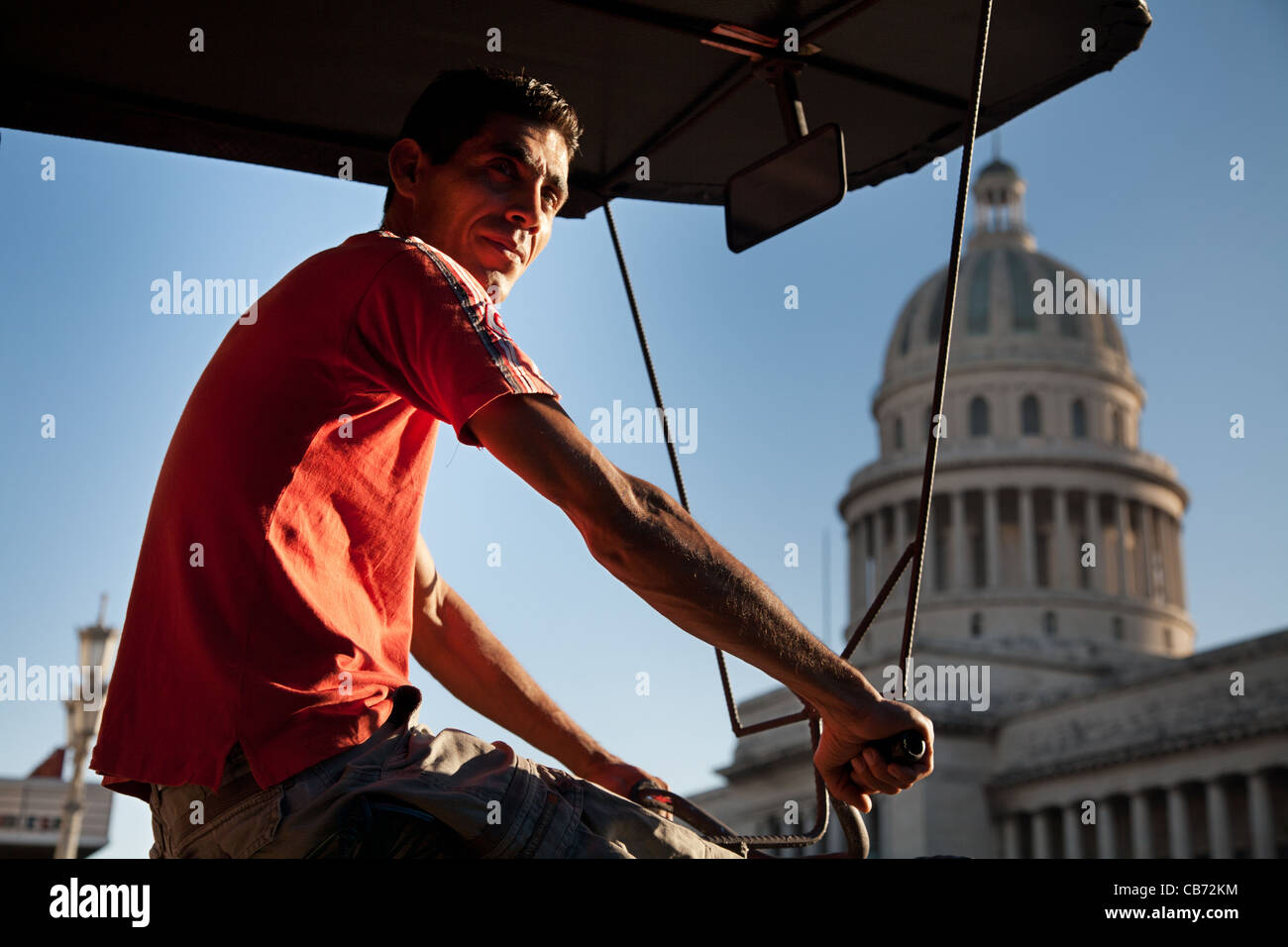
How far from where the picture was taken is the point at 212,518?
2035 mm

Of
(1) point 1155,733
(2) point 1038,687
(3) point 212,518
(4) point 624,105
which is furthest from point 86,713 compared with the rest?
(2) point 1038,687

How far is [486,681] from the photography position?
9.52 feet

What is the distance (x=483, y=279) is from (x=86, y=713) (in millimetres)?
17058

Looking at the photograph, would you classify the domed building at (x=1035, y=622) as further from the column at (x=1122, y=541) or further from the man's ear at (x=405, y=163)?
the man's ear at (x=405, y=163)

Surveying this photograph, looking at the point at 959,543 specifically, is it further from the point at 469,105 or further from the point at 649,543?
the point at 649,543

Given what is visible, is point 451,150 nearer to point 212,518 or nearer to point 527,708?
point 212,518

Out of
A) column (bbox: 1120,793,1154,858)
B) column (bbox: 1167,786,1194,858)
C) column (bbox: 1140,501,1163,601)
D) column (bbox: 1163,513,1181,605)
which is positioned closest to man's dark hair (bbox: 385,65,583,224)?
column (bbox: 1167,786,1194,858)

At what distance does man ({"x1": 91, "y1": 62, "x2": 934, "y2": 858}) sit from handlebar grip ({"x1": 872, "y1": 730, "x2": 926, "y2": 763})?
1 cm

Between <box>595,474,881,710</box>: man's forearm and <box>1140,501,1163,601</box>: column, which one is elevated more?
<box>1140,501,1163,601</box>: column

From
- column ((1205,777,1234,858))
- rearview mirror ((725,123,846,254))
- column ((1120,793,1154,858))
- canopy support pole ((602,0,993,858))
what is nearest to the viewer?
canopy support pole ((602,0,993,858))

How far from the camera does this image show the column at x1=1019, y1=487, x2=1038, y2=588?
63156 millimetres

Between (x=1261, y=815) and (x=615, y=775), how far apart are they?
1747 inches

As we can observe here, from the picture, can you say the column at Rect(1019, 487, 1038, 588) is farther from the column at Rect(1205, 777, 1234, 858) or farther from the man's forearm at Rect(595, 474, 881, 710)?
the man's forearm at Rect(595, 474, 881, 710)
